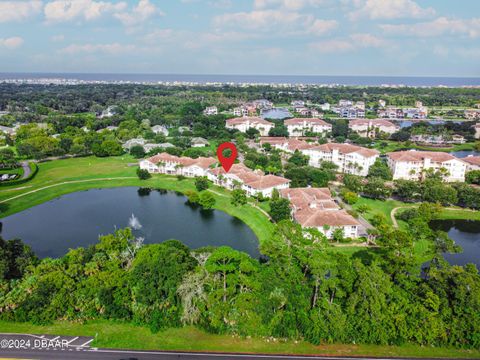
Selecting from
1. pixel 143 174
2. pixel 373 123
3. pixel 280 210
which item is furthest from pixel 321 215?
pixel 373 123

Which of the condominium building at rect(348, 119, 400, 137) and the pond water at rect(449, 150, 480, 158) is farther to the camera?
the condominium building at rect(348, 119, 400, 137)

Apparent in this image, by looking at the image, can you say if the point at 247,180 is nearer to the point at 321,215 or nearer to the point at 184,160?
the point at 184,160

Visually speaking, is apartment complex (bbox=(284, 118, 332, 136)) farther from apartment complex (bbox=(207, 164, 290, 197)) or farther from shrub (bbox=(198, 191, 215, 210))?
shrub (bbox=(198, 191, 215, 210))

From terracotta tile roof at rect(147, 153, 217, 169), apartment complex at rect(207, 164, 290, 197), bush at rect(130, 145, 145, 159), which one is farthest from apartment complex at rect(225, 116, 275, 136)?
apartment complex at rect(207, 164, 290, 197)

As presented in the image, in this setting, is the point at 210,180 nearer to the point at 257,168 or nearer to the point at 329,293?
the point at 257,168

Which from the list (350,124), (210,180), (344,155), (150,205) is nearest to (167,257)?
(150,205)

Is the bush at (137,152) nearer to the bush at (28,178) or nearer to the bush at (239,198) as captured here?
the bush at (28,178)

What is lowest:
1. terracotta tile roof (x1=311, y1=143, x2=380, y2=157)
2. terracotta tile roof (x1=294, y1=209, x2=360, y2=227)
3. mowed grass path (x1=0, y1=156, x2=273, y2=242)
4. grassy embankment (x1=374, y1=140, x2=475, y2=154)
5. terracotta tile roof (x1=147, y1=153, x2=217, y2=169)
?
mowed grass path (x1=0, y1=156, x2=273, y2=242)
